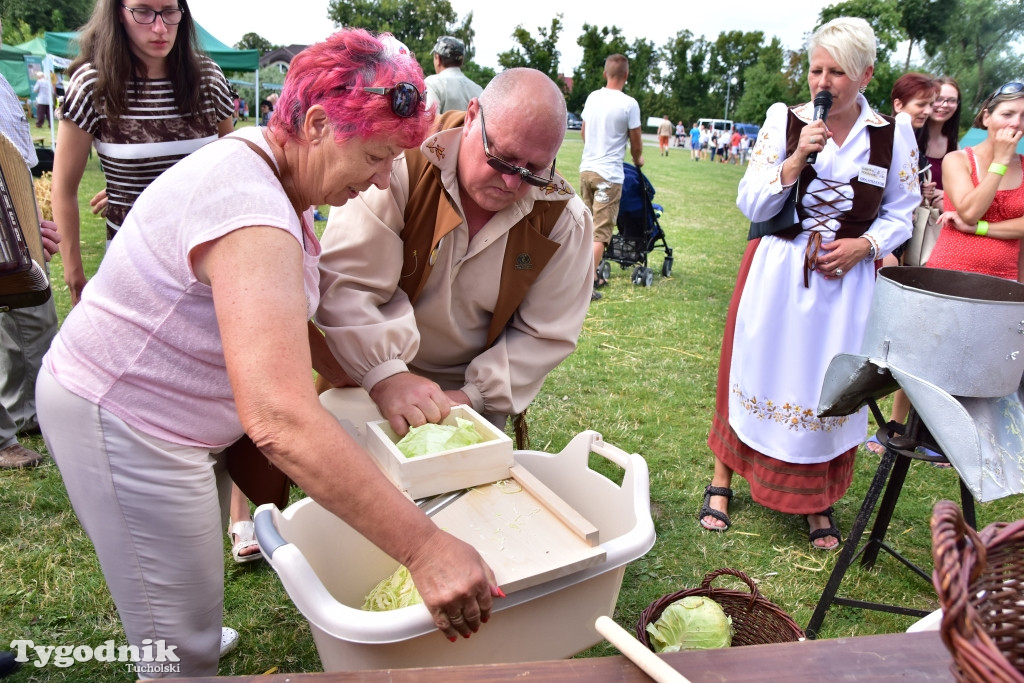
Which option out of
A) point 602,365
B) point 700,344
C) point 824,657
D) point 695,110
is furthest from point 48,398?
point 695,110

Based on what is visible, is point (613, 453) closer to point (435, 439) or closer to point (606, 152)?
point (435, 439)

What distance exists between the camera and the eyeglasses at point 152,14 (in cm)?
262

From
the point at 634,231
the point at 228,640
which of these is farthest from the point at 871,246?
the point at 634,231

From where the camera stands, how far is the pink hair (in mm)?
1414

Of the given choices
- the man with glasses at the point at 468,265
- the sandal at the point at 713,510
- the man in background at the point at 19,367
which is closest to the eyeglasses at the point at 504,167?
the man with glasses at the point at 468,265

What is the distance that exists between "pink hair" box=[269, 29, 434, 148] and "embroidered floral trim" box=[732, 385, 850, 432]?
231 centimetres

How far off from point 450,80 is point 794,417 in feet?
15.8

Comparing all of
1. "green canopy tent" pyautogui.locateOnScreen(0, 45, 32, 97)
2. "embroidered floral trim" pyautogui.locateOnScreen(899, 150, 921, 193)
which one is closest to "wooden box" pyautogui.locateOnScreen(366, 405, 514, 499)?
"embroidered floral trim" pyautogui.locateOnScreen(899, 150, 921, 193)

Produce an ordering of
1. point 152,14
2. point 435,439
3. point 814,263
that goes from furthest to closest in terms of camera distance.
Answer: point 814,263
point 152,14
point 435,439

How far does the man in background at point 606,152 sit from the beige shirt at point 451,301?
16.8 ft

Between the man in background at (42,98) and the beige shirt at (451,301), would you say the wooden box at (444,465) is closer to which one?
the beige shirt at (451,301)

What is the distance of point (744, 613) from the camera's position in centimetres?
226

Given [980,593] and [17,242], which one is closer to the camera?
[980,593]

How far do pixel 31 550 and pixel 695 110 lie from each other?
64818mm
